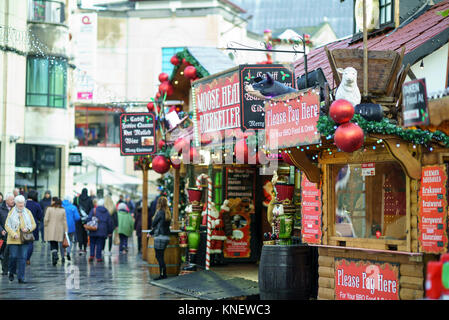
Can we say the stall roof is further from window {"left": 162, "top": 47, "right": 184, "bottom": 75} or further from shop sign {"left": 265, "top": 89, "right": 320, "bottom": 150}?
window {"left": 162, "top": 47, "right": 184, "bottom": 75}

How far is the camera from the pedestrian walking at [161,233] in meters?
16.8

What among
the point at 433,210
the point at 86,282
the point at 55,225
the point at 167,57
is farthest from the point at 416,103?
the point at 167,57

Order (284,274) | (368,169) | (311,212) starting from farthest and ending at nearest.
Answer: (311,212), (284,274), (368,169)

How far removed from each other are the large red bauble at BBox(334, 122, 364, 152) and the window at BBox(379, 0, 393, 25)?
5.74 meters

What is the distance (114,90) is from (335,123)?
37865 millimetres

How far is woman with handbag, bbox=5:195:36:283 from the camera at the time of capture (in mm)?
15938

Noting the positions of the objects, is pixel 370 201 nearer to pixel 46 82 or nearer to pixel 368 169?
pixel 368 169

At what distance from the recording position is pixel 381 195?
11984 mm

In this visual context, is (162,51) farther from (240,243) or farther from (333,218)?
(333,218)

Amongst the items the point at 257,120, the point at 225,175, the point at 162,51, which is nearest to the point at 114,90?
the point at 162,51

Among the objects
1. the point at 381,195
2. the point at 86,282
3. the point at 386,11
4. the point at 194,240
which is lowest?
the point at 86,282

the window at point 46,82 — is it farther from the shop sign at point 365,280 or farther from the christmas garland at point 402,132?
the christmas garland at point 402,132

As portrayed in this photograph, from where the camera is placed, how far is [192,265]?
17828mm

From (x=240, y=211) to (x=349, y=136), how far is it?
863cm
